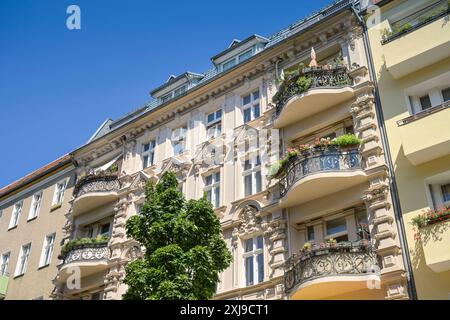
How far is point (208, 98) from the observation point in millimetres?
23391

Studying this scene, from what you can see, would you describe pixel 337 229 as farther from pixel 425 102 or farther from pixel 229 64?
pixel 229 64

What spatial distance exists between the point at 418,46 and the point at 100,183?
15.2 meters

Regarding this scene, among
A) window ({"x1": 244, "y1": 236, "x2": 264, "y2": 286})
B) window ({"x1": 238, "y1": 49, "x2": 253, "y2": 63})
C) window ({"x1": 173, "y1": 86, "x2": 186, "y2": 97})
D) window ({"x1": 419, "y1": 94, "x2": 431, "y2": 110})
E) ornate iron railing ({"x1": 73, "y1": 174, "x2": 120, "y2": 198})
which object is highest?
window ({"x1": 238, "y1": 49, "x2": 253, "y2": 63})

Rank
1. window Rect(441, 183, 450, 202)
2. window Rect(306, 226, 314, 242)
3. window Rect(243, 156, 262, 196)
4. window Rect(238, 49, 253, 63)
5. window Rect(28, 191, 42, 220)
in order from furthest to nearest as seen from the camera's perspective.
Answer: window Rect(28, 191, 42, 220), window Rect(238, 49, 253, 63), window Rect(243, 156, 262, 196), window Rect(306, 226, 314, 242), window Rect(441, 183, 450, 202)

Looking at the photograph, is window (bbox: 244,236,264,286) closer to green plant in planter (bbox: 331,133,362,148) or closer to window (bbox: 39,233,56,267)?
green plant in planter (bbox: 331,133,362,148)

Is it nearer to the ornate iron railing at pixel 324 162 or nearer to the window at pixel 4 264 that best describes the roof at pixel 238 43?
the ornate iron railing at pixel 324 162

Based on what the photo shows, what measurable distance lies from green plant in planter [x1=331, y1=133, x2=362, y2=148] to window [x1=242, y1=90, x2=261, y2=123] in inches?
199

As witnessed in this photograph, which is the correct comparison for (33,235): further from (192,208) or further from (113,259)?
(192,208)

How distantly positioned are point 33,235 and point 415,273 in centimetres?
2049

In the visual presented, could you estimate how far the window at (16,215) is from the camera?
29.6m

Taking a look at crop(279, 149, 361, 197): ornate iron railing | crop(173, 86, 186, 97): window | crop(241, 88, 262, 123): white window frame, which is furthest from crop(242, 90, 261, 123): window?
crop(173, 86, 186, 97): window

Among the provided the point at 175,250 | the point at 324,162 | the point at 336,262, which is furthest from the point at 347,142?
the point at 175,250

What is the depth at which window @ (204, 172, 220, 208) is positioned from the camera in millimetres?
20423
